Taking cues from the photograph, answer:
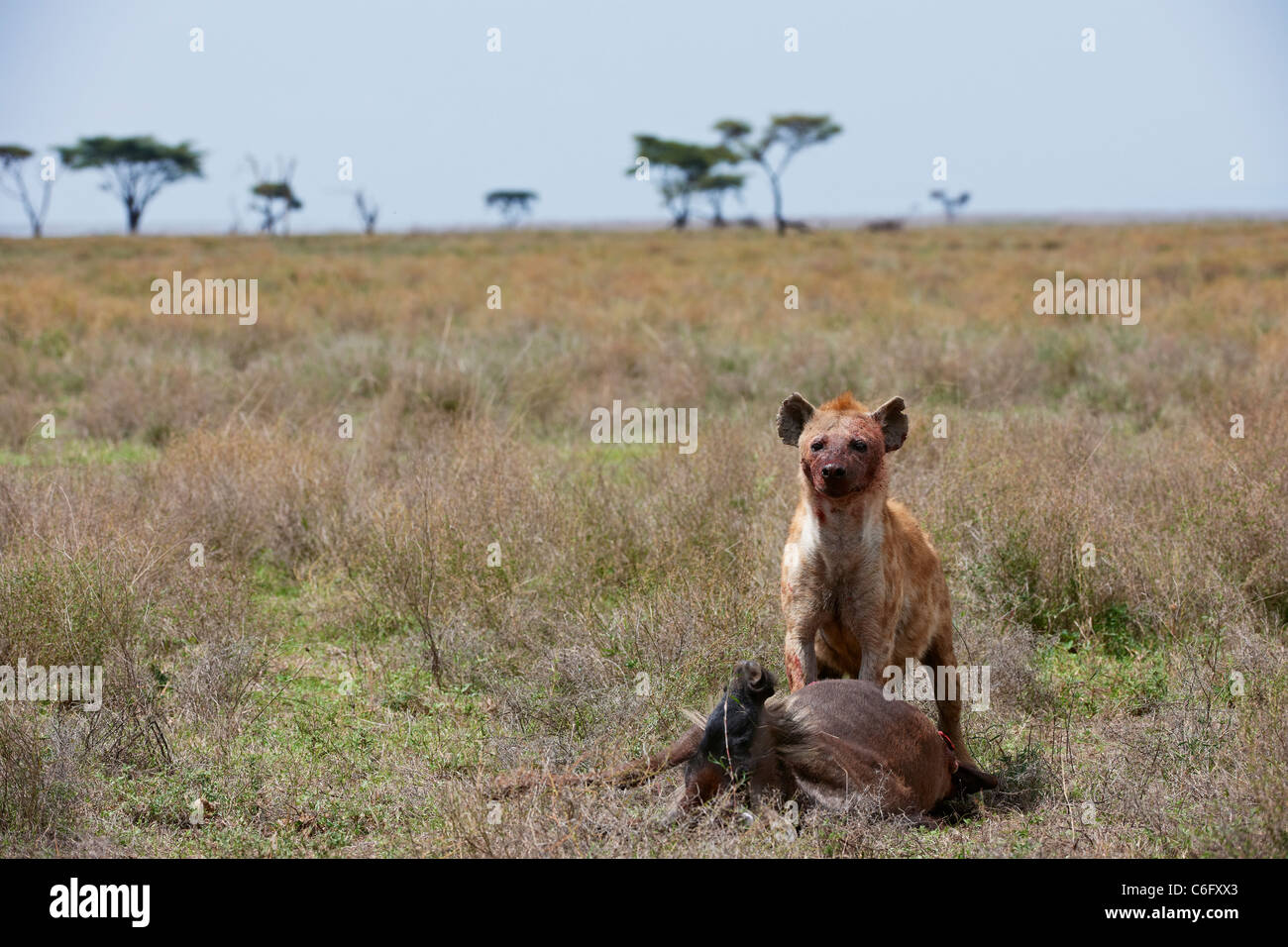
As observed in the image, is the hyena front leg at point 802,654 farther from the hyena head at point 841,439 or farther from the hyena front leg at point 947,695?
the hyena front leg at point 947,695

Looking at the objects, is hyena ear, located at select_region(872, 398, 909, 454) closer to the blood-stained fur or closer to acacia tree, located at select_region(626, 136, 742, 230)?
the blood-stained fur

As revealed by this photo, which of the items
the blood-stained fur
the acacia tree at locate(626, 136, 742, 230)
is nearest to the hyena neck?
the blood-stained fur

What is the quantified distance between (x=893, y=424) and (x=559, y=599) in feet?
8.41

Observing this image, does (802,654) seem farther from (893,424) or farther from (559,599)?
(559,599)

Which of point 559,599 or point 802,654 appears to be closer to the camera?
point 802,654

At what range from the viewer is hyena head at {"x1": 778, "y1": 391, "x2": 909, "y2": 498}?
13.2ft

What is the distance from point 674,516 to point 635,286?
16.9 metres

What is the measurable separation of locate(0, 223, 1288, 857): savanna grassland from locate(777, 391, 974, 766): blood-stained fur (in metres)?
0.71

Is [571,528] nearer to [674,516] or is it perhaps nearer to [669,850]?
[674,516]

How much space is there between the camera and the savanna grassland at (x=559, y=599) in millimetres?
4277

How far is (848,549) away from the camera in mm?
4238

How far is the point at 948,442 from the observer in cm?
798

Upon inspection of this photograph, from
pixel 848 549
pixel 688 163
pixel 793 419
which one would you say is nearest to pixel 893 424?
pixel 793 419
